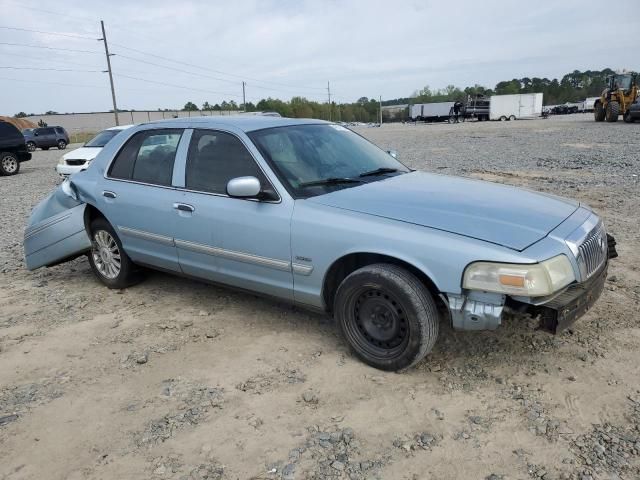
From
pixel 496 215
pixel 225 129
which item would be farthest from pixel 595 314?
pixel 225 129

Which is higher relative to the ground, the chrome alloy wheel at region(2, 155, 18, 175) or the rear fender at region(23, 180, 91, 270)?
the rear fender at region(23, 180, 91, 270)

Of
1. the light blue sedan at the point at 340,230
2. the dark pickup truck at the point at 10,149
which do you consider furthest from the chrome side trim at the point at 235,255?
the dark pickup truck at the point at 10,149

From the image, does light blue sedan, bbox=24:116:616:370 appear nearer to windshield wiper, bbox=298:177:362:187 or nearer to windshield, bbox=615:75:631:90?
windshield wiper, bbox=298:177:362:187

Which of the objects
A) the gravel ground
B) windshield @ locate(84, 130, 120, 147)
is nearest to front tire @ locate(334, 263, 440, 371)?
the gravel ground

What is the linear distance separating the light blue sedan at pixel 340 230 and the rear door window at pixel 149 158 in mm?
14

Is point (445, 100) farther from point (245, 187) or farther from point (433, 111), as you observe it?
point (245, 187)

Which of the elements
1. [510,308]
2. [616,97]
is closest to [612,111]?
[616,97]

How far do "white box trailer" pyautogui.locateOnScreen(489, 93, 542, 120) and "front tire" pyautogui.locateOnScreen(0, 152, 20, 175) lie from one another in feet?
155

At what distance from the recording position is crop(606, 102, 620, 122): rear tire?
1068 inches

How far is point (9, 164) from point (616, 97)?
29.2 m

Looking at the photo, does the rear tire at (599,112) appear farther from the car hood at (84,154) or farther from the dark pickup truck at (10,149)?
the dark pickup truck at (10,149)

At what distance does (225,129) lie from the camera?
4.05 m

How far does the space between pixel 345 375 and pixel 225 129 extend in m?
2.13

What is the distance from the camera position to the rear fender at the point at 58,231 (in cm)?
506
